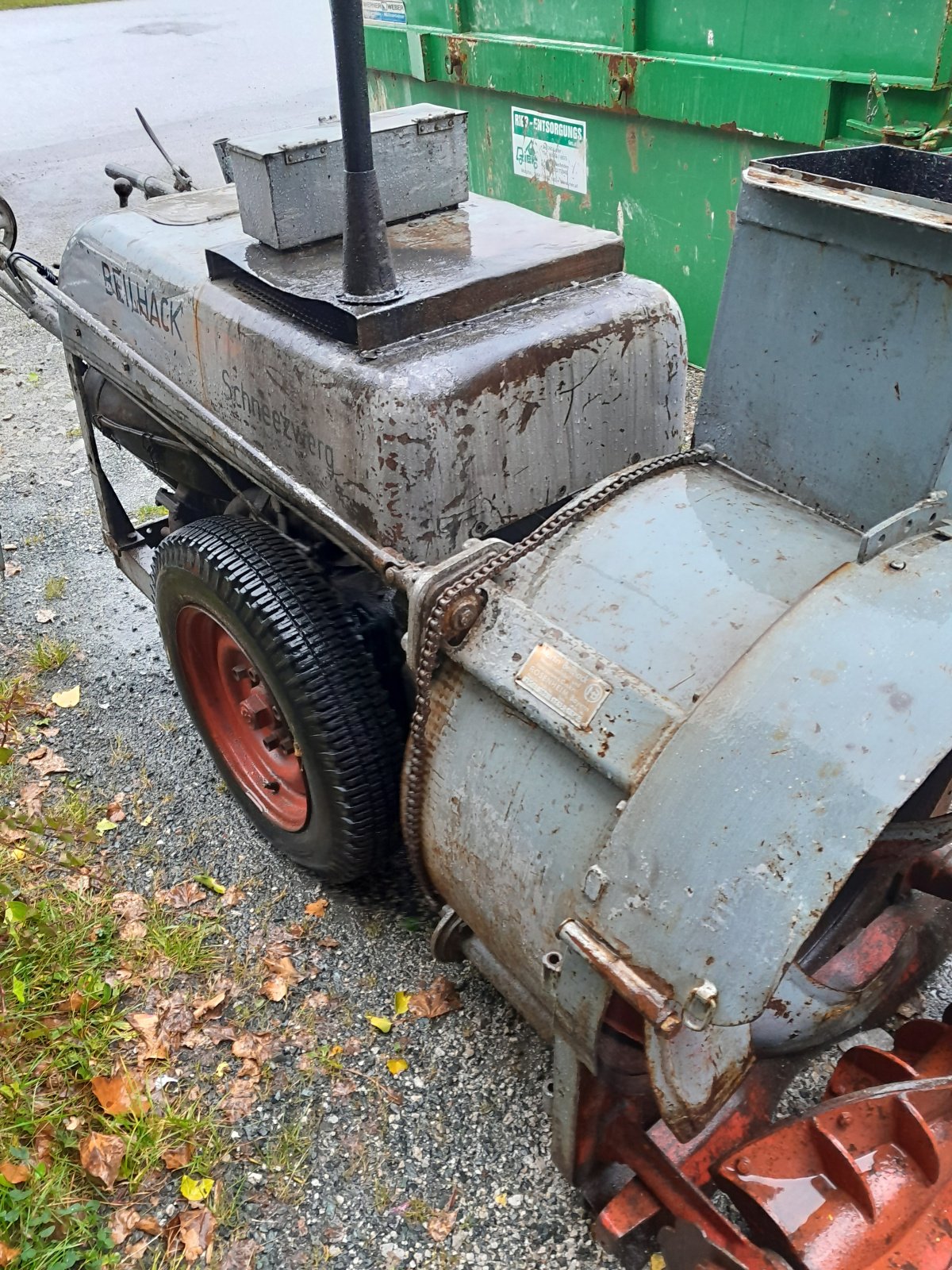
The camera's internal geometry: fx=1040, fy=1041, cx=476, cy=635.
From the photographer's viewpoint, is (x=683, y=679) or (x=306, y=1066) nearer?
(x=683, y=679)

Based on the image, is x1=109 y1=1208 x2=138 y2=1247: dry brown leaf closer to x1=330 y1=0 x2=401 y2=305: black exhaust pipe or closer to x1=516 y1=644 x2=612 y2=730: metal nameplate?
x1=516 y1=644 x2=612 y2=730: metal nameplate

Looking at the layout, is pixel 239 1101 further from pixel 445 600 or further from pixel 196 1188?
pixel 445 600

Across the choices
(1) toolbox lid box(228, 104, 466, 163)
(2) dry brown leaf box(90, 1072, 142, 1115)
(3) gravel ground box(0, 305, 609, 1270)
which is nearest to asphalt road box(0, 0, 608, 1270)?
(3) gravel ground box(0, 305, 609, 1270)

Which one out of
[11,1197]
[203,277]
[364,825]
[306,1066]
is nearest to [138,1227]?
[11,1197]

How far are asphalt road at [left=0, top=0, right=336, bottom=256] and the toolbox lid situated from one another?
584cm

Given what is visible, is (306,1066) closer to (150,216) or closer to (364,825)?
(364,825)

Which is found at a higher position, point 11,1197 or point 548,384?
point 548,384

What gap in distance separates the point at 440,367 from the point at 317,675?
71 cm

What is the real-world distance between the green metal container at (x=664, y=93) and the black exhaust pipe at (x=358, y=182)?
2151 millimetres

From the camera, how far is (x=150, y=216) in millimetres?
2867

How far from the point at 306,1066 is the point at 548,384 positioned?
1.59 meters

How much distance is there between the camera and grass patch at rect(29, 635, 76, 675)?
3.57 m

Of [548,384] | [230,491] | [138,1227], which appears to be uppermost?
[548,384]

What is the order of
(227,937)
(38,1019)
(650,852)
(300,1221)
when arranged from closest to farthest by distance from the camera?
(650,852), (300,1221), (38,1019), (227,937)
